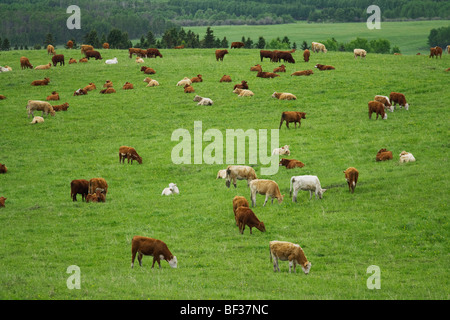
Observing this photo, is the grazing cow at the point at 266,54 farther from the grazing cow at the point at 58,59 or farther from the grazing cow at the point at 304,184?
the grazing cow at the point at 304,184

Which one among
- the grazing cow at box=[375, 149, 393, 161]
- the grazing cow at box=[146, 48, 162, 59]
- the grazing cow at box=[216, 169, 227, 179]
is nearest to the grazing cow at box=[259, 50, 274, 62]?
the grazing cow at box=[146, 48, 162, 59]

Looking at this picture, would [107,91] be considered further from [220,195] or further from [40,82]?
[220,195]

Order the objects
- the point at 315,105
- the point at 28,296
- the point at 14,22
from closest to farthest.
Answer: the point at 28,296 → the point at 315,105 → the point at 14,22

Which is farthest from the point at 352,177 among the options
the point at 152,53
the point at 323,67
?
the point at 152,53

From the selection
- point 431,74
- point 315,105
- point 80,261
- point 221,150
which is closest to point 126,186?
point 221,150

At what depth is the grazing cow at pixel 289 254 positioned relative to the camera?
663 inches

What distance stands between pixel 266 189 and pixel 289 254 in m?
6.69

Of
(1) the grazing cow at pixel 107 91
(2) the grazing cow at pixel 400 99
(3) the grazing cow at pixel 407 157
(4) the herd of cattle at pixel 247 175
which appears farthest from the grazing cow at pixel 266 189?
(1) the grazing cow at pixel 107 91

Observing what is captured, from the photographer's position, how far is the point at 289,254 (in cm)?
1697

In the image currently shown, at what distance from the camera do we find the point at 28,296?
12867 millimetres

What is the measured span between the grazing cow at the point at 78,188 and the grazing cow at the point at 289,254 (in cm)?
1180

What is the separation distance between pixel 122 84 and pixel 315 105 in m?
18.1
